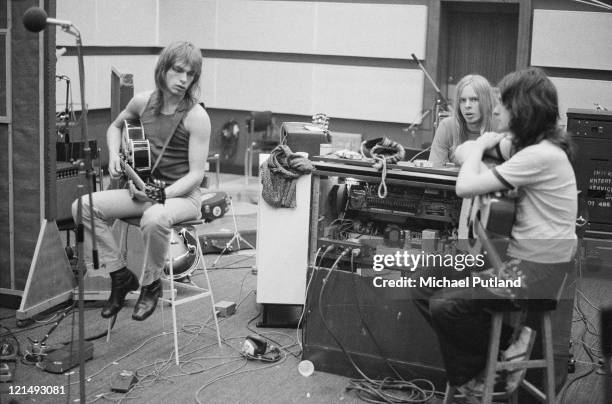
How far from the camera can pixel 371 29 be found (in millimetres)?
8828

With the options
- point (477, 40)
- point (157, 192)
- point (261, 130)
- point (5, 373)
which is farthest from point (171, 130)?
point (477, 40)

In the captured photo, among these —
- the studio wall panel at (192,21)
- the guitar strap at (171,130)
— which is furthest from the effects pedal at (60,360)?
the studio wall panel at (192,21)

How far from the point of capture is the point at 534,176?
2.89 metres

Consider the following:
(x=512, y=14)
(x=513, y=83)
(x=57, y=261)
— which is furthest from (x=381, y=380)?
(x=512, y=14)

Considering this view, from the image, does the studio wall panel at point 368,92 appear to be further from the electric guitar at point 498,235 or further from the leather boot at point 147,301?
the electric guitar at point 498,235

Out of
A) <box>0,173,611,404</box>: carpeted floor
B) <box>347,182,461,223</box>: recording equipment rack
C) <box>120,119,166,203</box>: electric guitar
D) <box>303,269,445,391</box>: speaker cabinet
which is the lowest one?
<box>0,173,611,404</box>: carpeted floor

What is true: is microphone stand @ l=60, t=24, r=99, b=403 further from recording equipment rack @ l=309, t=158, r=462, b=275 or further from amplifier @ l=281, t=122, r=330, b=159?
amplifier @ l=281, t=122, r=330, b=159

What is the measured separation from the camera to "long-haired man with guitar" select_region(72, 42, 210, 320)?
12.9 feet

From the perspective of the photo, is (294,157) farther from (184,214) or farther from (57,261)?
(57,261)

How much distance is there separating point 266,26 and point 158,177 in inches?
221

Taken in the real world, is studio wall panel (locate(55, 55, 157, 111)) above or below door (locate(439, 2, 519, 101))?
below

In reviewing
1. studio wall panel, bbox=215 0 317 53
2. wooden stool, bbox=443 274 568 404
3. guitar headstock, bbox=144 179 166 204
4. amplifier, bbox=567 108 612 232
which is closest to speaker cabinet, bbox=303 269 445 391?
wooden stool, bbox=443 274 568 404

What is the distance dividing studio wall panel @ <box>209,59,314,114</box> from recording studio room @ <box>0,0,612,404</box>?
333 centimetres

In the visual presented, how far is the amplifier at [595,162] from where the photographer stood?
19.8 ft
